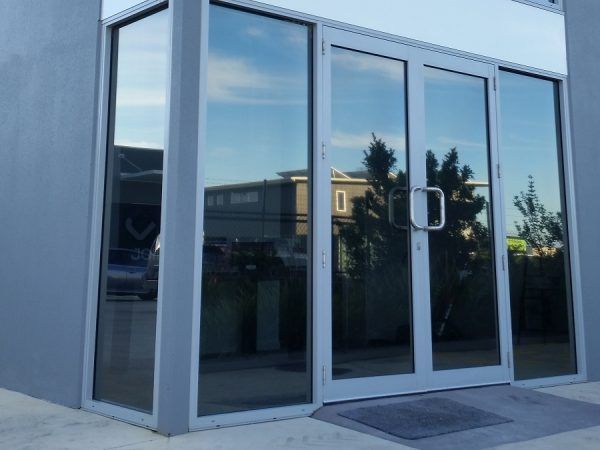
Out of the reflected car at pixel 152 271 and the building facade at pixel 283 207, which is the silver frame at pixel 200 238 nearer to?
the building facade at pixel 283 207

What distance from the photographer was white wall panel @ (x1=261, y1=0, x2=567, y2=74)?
441cm

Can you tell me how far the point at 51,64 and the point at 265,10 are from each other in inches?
66.2

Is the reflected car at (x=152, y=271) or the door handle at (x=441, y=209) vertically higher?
the door handle at (x=441, y=209)

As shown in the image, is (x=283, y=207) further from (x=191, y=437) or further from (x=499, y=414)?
(x=499, y=414)

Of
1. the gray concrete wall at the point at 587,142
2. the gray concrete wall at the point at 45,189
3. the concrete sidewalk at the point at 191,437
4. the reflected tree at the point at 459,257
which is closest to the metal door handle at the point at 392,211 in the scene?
the reflected tree at the point at 459,257

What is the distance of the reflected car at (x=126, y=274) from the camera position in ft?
12.5

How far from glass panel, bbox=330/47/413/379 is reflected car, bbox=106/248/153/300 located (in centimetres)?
120

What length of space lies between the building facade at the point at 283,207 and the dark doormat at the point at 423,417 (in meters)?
0.26

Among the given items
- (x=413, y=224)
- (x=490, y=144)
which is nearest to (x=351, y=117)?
(x=413, y=224)

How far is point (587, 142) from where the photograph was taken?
546 centimetres

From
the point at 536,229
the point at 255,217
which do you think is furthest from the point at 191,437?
the point at 536,229

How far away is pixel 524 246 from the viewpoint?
202 inches

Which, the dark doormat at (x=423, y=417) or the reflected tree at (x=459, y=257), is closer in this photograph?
the dark doormat at (x=423, y=417)

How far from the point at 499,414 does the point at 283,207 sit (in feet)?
6.03
